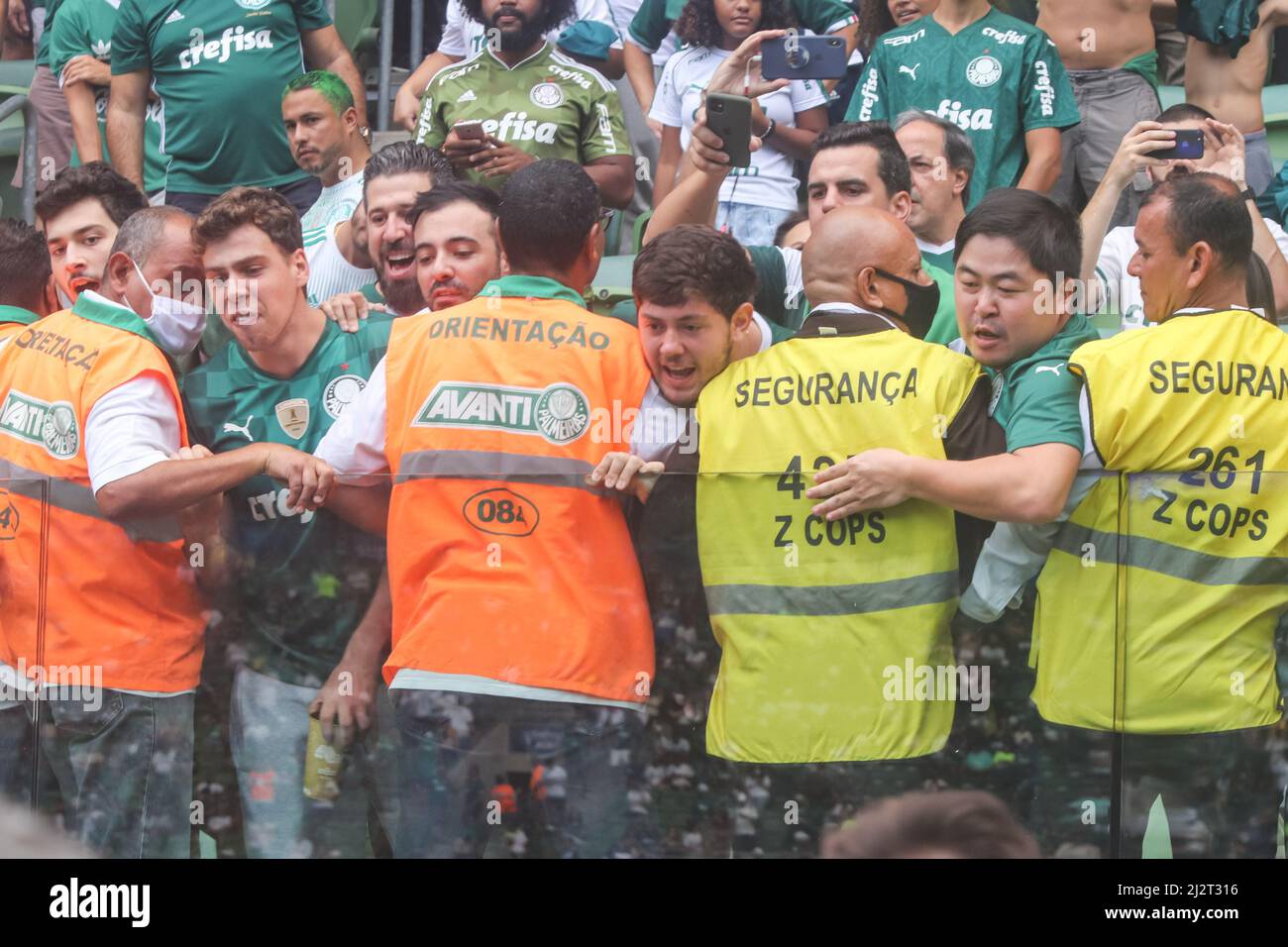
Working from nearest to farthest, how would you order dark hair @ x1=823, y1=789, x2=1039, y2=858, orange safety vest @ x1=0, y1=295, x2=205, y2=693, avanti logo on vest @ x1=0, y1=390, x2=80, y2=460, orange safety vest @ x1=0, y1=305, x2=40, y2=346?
dark hair @ x1=823, y1=789, x2=1039, y2=858 → orange safety vest @ x1=0, y1=295, x2=205, y2=693 → avanti logo on vest @ x1=0, y1=390, x2=80, y2=460 → orange safety vest @ x1=0, y1=305, x2=40, y2=346

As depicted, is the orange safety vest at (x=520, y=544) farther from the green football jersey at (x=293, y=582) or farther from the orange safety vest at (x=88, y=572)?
the orange safety vest at (x=88, y=572)

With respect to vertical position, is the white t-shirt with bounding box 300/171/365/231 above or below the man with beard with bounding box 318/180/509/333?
above

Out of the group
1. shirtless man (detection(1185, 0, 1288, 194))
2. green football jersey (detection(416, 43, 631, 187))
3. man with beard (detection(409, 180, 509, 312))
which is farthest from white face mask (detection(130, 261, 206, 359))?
shirtless man (detection(1185, 0, 1288, 194))

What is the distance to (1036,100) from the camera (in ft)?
21.3

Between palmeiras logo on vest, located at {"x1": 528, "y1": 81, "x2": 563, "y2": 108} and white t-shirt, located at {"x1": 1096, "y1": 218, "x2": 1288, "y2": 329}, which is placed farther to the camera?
palmeiras logo on vest, located at {"x1": 528, "y1": 81, "x2": 563, "y2": 108}

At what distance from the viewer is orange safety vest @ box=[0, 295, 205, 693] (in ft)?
14.8

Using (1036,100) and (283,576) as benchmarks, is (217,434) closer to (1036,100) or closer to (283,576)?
(283,576)

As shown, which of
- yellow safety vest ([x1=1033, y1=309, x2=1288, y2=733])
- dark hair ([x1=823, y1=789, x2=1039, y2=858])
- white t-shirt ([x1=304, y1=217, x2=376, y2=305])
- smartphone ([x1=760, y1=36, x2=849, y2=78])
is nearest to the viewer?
dark hair ([x1=823, y1=789, x2=1039, y2=858])

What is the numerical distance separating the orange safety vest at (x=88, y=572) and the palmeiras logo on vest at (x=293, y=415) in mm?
274

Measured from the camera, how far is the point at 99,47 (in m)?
7.53

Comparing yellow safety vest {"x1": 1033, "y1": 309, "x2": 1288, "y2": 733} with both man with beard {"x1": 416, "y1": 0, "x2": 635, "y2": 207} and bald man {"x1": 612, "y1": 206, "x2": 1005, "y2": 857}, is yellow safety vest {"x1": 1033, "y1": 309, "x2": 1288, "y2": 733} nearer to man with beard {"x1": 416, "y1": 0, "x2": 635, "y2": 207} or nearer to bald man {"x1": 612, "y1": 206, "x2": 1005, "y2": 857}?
bald man {"x1": 612, "y1": 206, "x2": 1005, "y2": 857}

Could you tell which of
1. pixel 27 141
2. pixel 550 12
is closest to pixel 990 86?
pixel 550 12

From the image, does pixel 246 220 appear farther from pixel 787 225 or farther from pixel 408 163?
pixel 787 225
